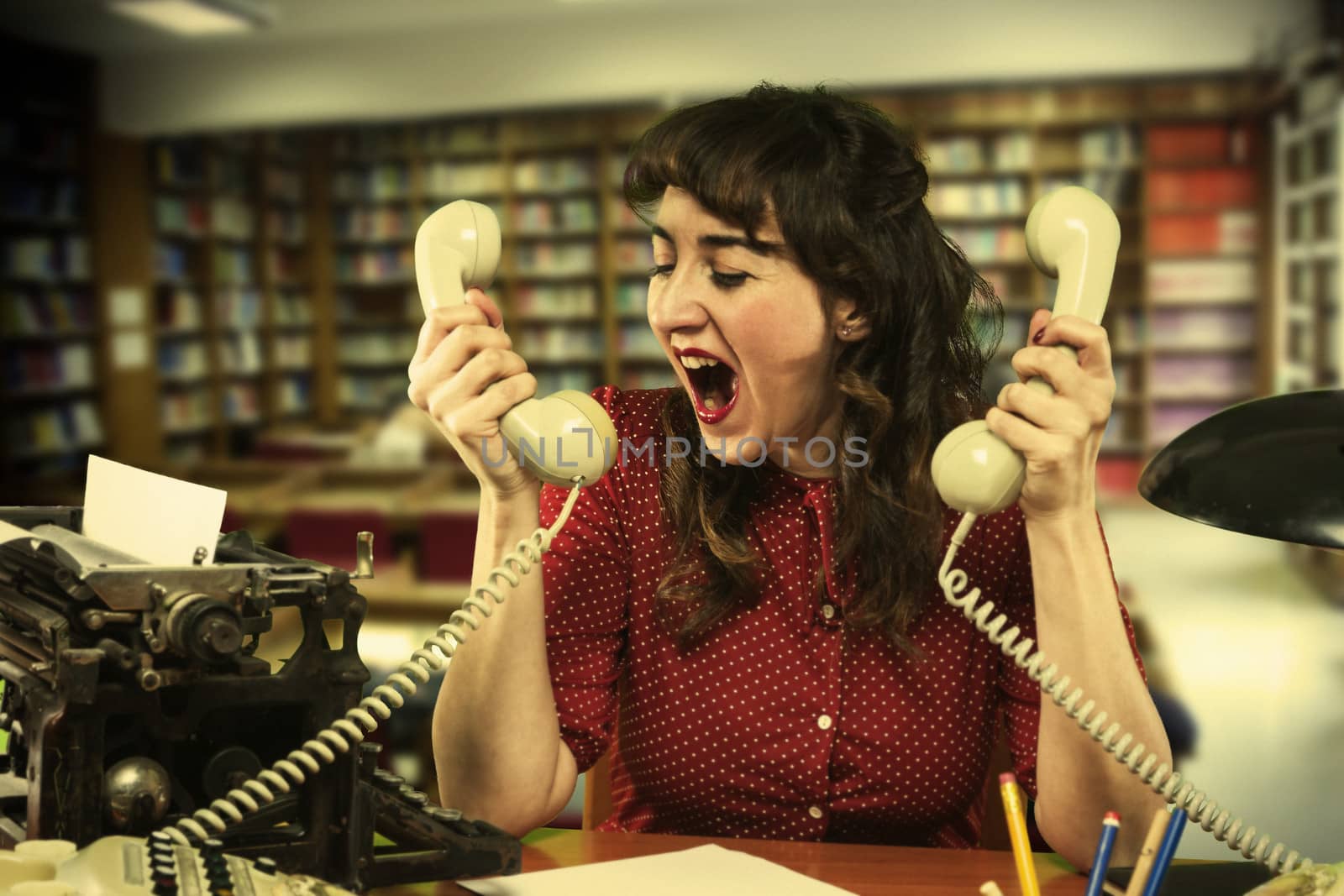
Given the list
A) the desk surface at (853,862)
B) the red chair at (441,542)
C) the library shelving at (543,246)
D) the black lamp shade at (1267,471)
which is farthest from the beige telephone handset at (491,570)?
the library shelving at (543,246)

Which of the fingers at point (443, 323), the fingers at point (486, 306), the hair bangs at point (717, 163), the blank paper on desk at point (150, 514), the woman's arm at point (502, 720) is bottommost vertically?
A: the woman's arm at point (502, 720)

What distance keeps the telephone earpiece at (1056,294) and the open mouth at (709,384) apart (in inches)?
9.6

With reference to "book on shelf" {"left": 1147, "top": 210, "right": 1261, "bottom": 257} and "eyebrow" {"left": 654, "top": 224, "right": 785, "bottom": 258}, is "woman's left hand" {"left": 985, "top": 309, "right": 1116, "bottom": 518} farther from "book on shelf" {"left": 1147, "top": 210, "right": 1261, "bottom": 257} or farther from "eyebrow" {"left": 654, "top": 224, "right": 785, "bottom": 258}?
"book on shelf" {"left": 1147, "top": 210, "right": 1261, "bottom": 257}

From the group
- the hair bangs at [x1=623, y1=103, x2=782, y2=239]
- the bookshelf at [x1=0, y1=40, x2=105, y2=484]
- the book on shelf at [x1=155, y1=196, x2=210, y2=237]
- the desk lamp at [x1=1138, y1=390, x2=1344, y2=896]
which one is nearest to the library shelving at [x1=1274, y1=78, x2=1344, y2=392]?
the hair bangs at [x1=623, y1=103, x2=782, y2=239]

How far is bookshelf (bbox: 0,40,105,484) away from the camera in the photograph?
5340 mm

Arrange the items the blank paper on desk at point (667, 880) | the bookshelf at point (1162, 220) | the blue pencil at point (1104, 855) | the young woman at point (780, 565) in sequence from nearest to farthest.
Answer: the blue pencil at point (1104, 855), the blank paper on desk at point (667, 880), the young woman at point (780, 565), the bookshelf at point (1162, 220)

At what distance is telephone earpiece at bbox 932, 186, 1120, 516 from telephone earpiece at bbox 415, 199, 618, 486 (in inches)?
10.7

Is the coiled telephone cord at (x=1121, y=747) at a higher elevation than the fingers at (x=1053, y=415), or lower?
lower

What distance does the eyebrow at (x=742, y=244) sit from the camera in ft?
3.67

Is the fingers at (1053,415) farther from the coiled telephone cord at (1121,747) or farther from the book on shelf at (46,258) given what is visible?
the book on shelf at (46,258)

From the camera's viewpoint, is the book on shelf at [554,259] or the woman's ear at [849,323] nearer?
the woman's ear at [849,323]

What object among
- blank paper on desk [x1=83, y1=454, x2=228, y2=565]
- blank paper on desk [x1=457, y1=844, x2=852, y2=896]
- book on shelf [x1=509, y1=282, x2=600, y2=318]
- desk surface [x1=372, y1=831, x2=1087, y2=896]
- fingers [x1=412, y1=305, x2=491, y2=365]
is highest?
book on shelf [x1=509, y1=282, x2=600, y2=318]

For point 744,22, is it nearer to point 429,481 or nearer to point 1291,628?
point 429,481

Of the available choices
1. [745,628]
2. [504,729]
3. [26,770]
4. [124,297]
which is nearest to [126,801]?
[26,770]
